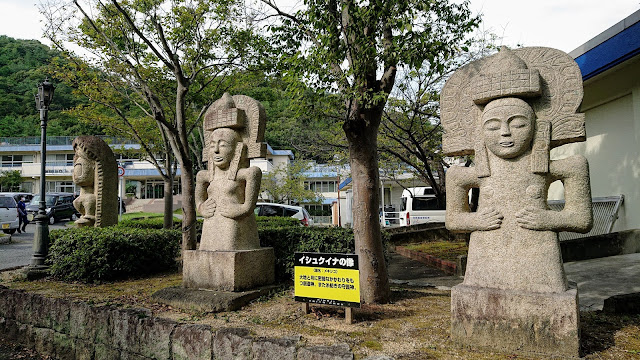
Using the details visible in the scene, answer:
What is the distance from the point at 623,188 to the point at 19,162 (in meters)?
46.4

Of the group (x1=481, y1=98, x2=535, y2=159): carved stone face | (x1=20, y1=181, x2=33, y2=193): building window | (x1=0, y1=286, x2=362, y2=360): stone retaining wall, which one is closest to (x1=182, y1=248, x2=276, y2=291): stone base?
(x1=0, y1=286, x2=362, y2=360): stone retaining wall

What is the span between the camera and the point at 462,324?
3.69 m

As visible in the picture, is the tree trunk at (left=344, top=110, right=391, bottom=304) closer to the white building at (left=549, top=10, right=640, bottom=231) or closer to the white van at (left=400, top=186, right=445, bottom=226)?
the white building at (left=549, top=10, right=640, bottom=231)

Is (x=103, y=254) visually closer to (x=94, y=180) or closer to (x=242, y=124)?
(x=94, y=180)

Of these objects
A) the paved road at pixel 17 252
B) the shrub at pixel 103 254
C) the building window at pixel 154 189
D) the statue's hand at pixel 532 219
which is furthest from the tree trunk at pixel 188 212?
the building window at pixel 154 189

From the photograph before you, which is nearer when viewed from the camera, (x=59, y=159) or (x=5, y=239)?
(x=5, y=239)

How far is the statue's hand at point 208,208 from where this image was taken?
5.84 metres

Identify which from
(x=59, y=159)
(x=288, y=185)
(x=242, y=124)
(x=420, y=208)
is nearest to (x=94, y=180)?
(x=242, y=124)

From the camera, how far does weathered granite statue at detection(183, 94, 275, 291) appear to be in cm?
546

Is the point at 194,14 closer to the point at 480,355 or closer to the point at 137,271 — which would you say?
the point at 137,271

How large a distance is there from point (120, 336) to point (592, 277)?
23.6 ft

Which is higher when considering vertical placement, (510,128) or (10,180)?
(10,180)

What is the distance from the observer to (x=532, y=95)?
3.85 m

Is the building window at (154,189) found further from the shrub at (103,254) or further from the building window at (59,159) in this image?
the shrub at (103,254)
